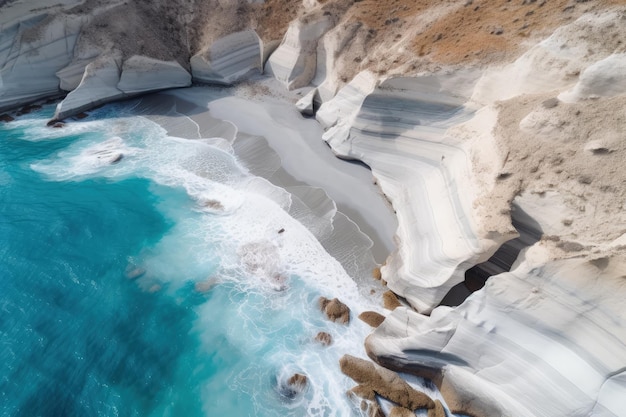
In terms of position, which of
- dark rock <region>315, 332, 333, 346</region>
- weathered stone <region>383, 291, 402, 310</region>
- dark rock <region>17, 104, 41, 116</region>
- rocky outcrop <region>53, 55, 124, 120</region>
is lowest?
dark rock <region>315, 332, 333, 346</region>

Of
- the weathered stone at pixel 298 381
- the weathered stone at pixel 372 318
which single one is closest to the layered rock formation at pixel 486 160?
the weathered stone at pixel 372 318

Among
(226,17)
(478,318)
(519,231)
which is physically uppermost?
(226,17)

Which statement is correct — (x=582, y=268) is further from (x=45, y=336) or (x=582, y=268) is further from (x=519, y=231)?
(x=45, y=336)

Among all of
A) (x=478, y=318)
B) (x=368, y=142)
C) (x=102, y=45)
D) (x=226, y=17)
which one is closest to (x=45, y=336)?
(x=478, y=318)

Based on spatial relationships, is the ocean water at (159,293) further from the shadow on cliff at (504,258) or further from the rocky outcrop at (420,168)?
the shadow on cliff at (504,258)

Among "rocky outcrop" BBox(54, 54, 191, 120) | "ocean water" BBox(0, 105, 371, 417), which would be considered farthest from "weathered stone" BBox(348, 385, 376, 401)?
"rocky outcrop" BBox(54, 54, 191, 120)

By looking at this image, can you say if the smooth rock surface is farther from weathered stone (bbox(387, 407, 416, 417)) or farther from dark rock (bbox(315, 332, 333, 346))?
weathered stone (bbox(387, 407, 416, 417))

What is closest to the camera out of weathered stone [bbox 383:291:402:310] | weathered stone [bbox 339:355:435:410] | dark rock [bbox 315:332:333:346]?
weathered stone [bbox 339:355:435:410]

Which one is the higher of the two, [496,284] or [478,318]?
[496,284]
